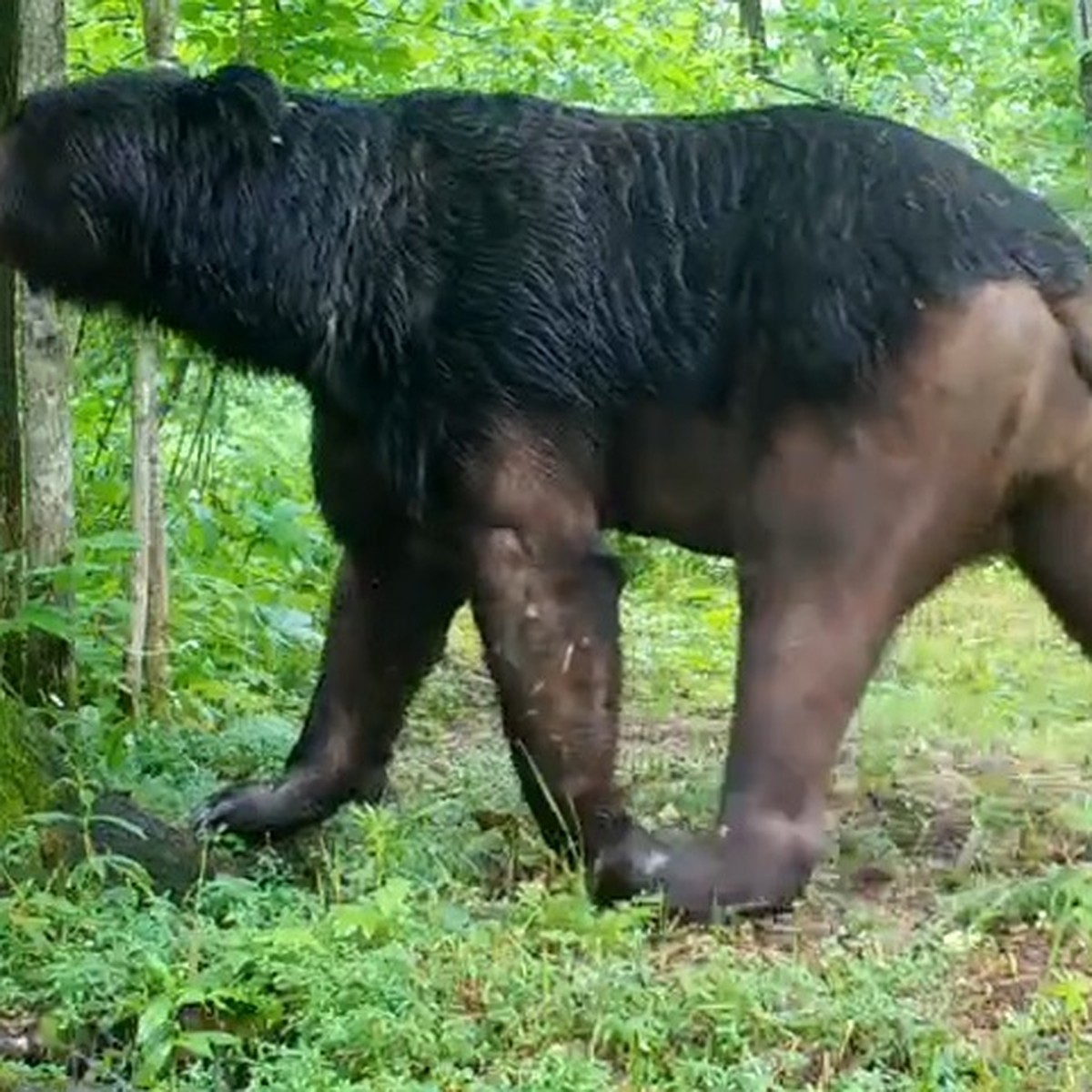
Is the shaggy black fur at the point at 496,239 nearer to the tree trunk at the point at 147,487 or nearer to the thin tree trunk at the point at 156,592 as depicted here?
the tree trunk at the point at 147,487

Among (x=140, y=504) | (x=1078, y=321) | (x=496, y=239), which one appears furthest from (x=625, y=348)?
(x=140, y=504)

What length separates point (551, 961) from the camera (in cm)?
393

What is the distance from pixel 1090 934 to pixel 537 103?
90.0 inches

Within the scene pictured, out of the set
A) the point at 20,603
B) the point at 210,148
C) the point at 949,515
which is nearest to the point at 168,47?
the point at 210,148

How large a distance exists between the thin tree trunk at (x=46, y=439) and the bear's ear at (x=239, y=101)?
2.53ft

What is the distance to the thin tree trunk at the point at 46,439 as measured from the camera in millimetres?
5547

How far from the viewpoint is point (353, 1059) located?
3.46 metres

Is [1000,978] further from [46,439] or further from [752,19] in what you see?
[752,19]

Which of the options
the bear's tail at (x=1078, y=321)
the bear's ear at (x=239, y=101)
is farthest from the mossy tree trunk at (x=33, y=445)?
the bear's tail at (x=1078, y=321)

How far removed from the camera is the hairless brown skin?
A: 455 centimetres

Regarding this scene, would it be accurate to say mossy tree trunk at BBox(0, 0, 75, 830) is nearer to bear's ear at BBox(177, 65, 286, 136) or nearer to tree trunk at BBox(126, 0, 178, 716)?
tree trunk at BBox(126, 0, 178, 716)

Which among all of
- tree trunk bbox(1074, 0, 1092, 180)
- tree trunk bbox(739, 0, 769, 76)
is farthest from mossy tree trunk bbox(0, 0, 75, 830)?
tree trunk bbox(739, 0, 769, 76)

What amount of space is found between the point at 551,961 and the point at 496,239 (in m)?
1.66

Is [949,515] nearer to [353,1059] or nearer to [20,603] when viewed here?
[353,1059]
